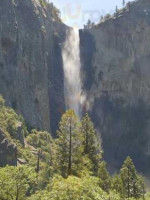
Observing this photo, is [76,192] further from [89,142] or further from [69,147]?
[89,142]

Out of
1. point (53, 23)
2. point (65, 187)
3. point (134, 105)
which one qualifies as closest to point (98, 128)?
point (134, 105)

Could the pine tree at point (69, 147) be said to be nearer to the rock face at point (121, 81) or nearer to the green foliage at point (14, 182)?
the green foliage at point (14, 182)

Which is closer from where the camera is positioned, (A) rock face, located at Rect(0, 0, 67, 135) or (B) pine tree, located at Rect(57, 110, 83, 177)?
(B) pine tree, located at Rect(57, 110, 83, 177)

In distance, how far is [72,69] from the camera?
118m

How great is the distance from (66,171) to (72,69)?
81.4 m

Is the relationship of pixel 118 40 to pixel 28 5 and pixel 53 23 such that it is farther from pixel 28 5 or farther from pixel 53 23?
pixel 28 5

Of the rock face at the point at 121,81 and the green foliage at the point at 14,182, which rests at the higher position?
the rock face at the point at 121,81

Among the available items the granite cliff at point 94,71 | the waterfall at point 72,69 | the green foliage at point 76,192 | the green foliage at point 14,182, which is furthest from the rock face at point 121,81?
the green foliage at point 76,192

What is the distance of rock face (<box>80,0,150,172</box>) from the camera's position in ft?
323

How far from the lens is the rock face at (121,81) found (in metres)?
98.3

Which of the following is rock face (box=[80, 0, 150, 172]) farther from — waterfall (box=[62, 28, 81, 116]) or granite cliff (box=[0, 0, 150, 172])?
waterfall (box=[62, 28, 81, 116])

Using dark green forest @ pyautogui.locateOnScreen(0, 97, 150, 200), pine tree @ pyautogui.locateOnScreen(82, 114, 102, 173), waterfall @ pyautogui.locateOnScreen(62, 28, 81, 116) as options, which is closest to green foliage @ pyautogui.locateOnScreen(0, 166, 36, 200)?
dark green forest @ pyautogui.locateOnScreen(0, 97, 150, 200)

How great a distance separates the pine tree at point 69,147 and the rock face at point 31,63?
41097 millimetres

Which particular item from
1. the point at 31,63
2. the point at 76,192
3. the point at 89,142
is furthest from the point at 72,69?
the point at 76,192
